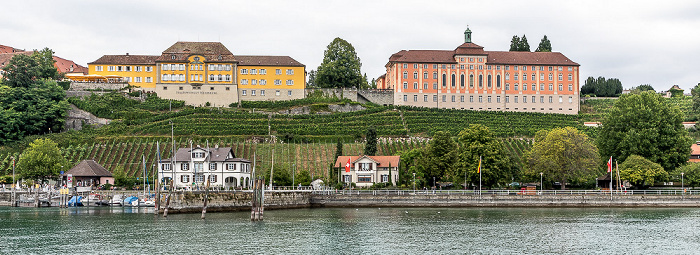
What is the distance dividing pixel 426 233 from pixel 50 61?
300 ft

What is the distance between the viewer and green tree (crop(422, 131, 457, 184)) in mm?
79438

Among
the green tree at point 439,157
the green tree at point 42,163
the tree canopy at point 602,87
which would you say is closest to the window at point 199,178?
the green tree at point 42,163

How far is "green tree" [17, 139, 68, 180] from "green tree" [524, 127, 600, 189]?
49.7 metres

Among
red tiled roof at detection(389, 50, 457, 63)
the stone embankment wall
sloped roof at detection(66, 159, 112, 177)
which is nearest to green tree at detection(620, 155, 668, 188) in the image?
the stone embankment wall

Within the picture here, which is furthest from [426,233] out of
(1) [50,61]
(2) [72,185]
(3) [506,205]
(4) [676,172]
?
(1) [50,61]

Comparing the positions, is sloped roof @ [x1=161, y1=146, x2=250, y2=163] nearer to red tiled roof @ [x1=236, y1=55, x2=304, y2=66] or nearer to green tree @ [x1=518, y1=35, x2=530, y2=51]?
red tiled roof @ [x1=236, y1=55, x2=304, y2=66]

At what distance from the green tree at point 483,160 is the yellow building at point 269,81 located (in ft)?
156

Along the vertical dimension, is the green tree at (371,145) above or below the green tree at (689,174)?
above

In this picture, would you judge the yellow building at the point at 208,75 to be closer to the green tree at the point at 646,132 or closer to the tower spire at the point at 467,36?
the tower spire at the point at 467,36

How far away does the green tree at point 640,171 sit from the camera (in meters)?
74.1

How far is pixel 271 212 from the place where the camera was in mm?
64312

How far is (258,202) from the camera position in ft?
193

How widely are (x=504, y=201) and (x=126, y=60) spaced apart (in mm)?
72167

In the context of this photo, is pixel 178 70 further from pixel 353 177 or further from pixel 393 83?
pixel 353 177
